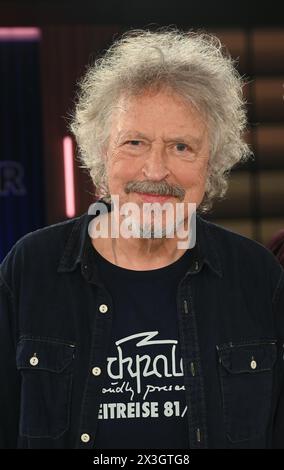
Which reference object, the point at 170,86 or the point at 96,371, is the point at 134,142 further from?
the point at 96,371

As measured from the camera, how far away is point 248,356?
4.74ft

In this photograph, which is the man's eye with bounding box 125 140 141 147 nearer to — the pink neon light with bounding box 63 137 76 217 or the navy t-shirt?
the navy t-shirt

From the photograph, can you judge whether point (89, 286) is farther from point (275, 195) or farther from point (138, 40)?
point (275, 195)

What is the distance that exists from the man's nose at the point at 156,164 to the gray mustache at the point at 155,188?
0.01 m

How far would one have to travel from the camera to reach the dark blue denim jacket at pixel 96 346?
4.57 ft

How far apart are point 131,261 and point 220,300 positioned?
20cm

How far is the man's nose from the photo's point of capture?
1.42 meters

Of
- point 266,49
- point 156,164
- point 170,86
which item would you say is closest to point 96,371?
point 156,164

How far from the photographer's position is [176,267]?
1.51 m

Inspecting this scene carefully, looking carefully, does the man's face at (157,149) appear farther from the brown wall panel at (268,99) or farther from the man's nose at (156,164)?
the brown wall panel at (268,99)

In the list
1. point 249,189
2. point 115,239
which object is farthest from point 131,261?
point 249,189

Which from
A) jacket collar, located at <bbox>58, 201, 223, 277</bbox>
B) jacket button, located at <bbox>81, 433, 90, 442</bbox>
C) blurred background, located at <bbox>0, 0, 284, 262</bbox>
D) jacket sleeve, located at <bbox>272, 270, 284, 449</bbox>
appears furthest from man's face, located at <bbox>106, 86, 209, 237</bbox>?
blurred background, located at <bbox>0, 0, 284, 262</bbox>

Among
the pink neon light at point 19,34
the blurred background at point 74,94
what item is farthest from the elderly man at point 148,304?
the pink neon light at point 19,34

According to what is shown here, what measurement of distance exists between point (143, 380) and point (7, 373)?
0.89 feet
